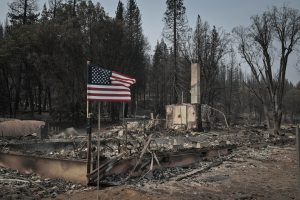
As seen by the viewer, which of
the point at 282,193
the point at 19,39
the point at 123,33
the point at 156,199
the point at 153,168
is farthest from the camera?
the point at 123,33

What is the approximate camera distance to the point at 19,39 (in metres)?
46.0

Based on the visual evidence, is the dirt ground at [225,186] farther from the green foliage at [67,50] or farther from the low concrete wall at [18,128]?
the green foliage at [67,50]

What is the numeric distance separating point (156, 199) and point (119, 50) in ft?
130

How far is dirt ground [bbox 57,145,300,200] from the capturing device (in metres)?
10.9

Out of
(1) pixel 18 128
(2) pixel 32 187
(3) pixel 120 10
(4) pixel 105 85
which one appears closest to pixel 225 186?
(4) pixel 105 85

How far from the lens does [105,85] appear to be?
38.3ft

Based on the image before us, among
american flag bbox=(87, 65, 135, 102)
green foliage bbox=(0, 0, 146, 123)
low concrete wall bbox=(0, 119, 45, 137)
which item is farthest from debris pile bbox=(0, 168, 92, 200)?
green foliage bbox=(0, 0, 146, 123)

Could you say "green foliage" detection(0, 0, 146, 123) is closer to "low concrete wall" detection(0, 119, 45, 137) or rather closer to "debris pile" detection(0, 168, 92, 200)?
"low concrete wall" detection(0, 119, 45, 137)

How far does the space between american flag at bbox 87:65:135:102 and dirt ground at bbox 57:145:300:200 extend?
8.45 feet

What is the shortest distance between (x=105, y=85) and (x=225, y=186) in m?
4.66

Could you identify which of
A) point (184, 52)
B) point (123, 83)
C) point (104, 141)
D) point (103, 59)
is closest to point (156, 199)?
point (123, 83)

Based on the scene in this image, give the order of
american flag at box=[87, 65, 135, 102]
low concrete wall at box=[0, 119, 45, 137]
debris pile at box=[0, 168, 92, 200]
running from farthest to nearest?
low concrete wall at box=[0, 119, 45, 137]
american flag at box=[87, 65, 135, 102]
debris pile at box=[0, 168, 92, 200]

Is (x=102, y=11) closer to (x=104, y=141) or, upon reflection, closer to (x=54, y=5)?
(x=54, y=5)

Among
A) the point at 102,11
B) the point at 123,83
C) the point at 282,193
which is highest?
the point at 102,11
